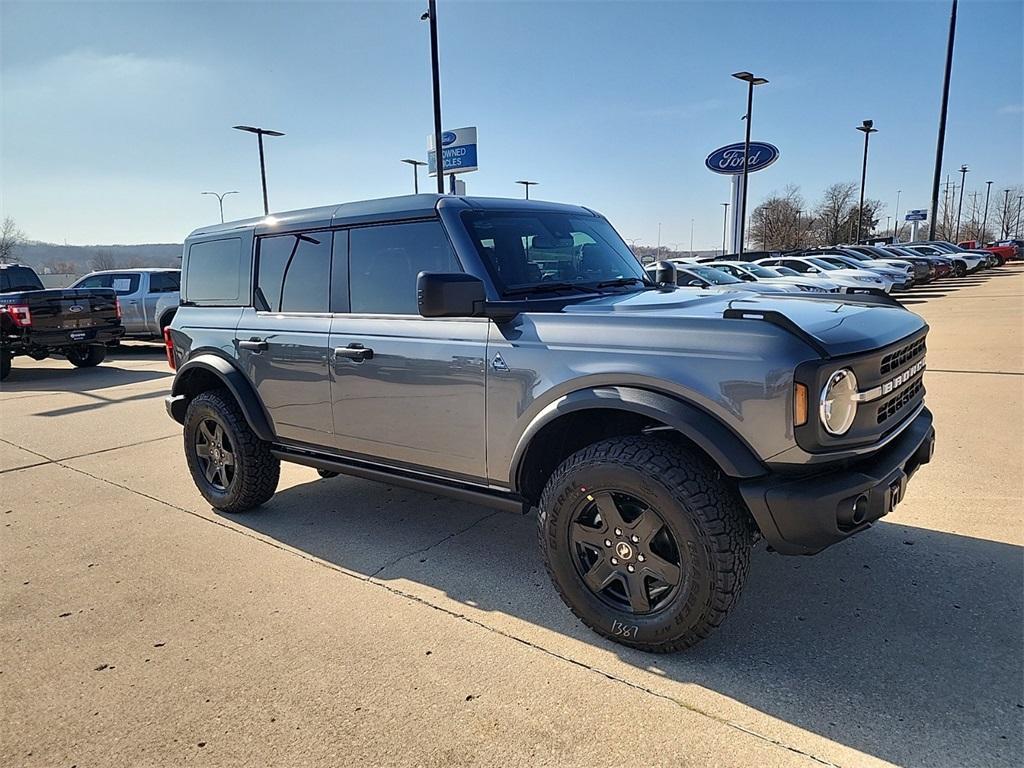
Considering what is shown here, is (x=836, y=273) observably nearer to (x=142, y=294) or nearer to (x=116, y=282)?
(x=142, y=294)

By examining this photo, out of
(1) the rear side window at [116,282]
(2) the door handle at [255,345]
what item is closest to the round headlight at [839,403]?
(2) the door handle at [255,345]

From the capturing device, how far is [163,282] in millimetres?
15516

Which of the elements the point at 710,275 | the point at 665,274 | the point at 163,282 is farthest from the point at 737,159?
the point at 665,274

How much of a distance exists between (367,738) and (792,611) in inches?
76.7

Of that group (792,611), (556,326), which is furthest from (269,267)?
(792,611)

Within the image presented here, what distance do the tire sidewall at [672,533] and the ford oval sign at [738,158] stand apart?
118ft

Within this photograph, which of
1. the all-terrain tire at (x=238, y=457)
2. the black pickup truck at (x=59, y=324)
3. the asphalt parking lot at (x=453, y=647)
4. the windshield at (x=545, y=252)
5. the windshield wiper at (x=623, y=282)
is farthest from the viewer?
the black pickup truck at (x=59, y=324)

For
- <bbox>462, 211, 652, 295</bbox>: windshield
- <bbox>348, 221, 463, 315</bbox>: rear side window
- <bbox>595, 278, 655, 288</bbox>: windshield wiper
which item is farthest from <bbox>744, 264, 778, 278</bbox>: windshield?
<bbox>348, 221, 463, 315</bbox>: rear side window

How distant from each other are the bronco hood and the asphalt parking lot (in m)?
1.27

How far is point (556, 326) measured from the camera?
305 cm

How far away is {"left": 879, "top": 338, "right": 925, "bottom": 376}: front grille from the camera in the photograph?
9.04 feet

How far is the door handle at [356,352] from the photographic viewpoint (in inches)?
146

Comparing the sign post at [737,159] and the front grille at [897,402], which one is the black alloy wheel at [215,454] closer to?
the front grille at [897,402]

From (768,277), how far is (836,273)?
12.8 ft
